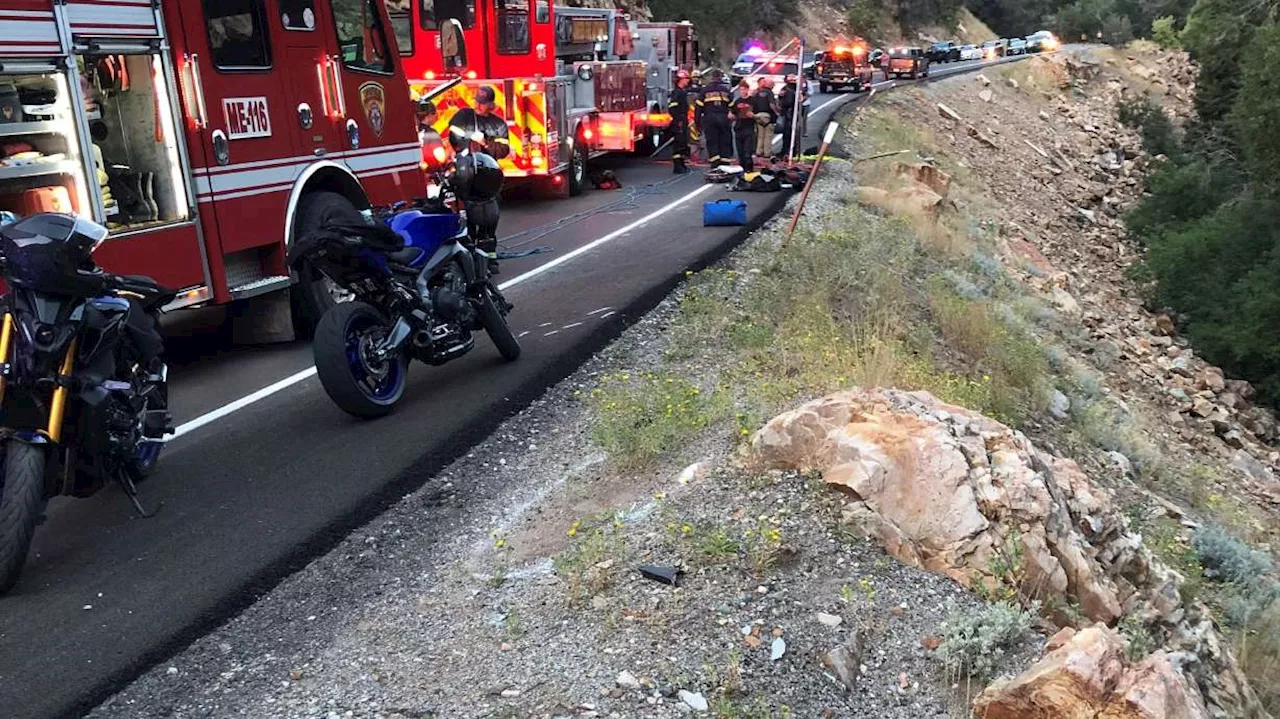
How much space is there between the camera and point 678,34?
24547 mm

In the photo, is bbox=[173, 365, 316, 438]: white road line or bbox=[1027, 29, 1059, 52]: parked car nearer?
bbox=[173, 365, 316, 438]: white road line

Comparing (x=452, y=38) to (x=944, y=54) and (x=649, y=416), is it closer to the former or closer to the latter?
(x=649, y=416)

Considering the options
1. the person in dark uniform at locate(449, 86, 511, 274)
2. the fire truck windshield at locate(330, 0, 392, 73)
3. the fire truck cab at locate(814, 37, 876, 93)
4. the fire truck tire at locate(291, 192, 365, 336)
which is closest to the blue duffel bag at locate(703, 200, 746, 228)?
the person in dark uniform at locate(449, 86, 511, 274)

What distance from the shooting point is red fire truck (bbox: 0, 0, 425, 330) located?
635 centimetres

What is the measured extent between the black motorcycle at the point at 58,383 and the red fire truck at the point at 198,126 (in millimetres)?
1913

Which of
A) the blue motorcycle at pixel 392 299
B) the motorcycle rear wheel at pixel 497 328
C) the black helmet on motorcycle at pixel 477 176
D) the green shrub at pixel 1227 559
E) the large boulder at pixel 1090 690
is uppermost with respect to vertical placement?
the black helmet on motorcycle at pixel 477 176

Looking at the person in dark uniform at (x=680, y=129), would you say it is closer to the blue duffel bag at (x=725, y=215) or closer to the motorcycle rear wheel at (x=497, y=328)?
the blue duffel bag at (x=725, y=215)

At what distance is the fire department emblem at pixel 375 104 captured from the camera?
8.98m

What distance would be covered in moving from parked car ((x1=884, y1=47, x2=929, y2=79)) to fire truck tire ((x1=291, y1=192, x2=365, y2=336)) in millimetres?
39217

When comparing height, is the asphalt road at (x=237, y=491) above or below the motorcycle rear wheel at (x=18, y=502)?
below

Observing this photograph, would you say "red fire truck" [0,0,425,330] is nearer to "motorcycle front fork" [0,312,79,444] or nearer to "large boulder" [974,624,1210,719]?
"motorcycle front fork" [0,312,79,444]

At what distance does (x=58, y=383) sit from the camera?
453 cm

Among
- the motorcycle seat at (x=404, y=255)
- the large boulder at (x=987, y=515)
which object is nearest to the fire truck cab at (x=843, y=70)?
the motorcycle seat at (x=404, y=255)

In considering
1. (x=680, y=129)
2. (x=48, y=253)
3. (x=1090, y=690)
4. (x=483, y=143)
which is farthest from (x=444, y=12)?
(x=1090, y=690)
